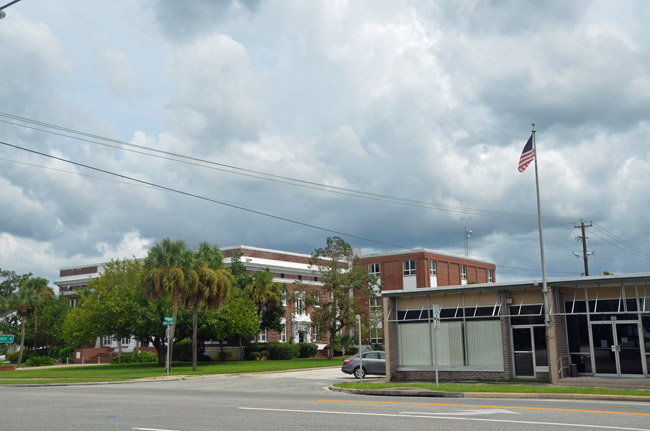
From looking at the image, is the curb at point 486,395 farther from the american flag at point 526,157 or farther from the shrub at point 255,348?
the shrub at point 255,348

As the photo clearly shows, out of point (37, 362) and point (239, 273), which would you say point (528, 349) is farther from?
point (37, 362)

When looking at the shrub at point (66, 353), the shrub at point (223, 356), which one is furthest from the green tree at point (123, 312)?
the shrub at point (66, 353)

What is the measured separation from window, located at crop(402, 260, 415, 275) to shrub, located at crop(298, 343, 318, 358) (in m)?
17.6

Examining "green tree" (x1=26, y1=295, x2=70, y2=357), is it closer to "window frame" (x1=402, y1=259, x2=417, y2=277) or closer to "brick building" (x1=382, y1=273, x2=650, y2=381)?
"window frame" (x1=402, y1=259, x2=417, y2=277)

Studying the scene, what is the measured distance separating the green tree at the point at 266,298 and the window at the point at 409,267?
20.0m

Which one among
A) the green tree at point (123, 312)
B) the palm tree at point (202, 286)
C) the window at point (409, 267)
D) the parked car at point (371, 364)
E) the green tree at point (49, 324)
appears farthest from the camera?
the window at point (409, 267)

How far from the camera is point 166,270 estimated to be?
38.7 m

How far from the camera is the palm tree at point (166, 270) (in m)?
38.2

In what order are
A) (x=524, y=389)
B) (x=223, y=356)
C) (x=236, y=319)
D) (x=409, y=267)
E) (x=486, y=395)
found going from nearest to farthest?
(x=486, y=395)
(x=524, y=389)
(x=236, y=319)
(x=223, y=356)
(x=409, y=267)

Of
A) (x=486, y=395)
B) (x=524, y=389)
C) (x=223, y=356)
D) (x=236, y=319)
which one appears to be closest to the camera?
(x=486, y=395)

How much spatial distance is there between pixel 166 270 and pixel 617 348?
25.8 meters

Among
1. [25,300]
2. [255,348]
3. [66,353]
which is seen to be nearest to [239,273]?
[255,348]

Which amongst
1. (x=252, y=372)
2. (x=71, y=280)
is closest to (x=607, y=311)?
(x=252, y=372)

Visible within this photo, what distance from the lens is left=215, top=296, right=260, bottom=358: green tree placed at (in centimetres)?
4906
